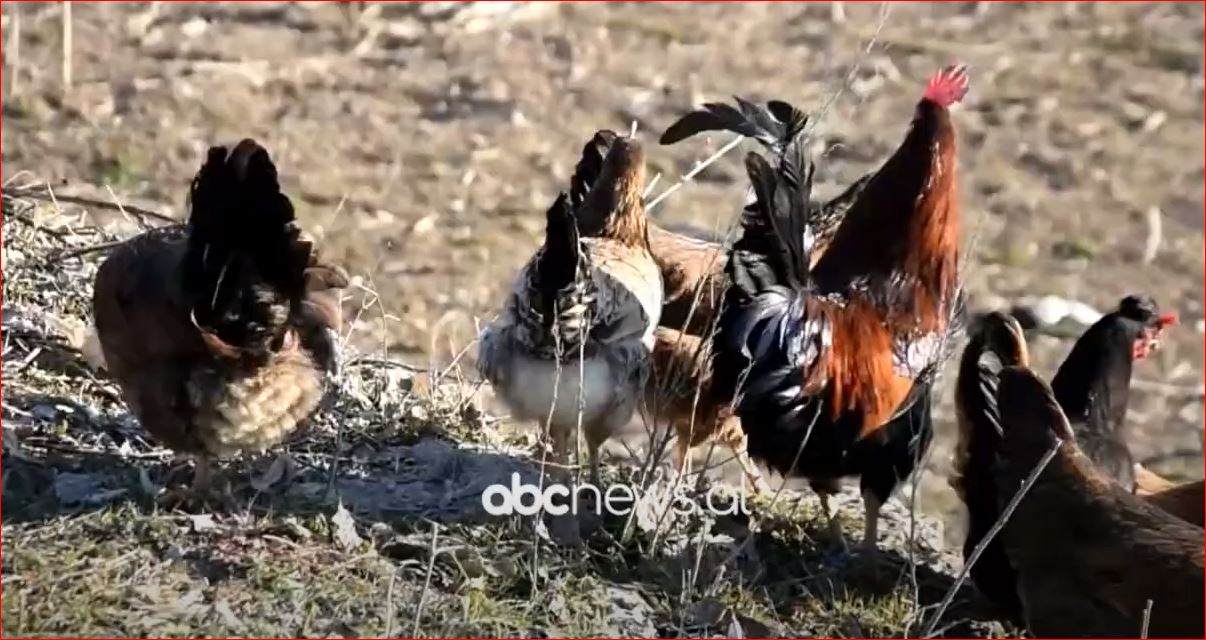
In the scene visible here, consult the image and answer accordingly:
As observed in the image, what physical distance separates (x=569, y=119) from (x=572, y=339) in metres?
5.92

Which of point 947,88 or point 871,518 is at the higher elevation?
point 947,88

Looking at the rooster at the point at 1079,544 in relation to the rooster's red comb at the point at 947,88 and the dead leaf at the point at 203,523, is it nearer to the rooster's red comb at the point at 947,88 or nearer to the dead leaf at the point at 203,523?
the rooster's red comb at the point at 947,88

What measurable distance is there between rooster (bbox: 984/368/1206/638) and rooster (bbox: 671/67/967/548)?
273 mm

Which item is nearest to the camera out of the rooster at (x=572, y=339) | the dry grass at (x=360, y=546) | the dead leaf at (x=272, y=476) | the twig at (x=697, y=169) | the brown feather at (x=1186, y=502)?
the dry grass at (x=360, y=546)

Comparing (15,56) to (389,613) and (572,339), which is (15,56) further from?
(389,613)

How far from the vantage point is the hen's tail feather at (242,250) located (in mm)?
3997

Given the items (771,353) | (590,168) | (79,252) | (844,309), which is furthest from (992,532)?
(79,252)

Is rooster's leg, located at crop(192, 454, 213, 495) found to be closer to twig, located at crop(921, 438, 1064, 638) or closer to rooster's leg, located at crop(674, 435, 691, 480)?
rooster's leg, located at crop(674, 435, 691, 480)

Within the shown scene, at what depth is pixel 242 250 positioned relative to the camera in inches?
160

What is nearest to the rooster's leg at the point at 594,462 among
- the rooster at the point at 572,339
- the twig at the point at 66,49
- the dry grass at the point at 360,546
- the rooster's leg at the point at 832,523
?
the rooster at the point at 572,339

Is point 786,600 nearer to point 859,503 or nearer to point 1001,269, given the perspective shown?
point 859,503

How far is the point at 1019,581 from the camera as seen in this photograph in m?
4.38

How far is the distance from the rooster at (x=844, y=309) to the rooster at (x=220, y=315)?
1138 mm

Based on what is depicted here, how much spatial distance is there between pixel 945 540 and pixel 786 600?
150cm
